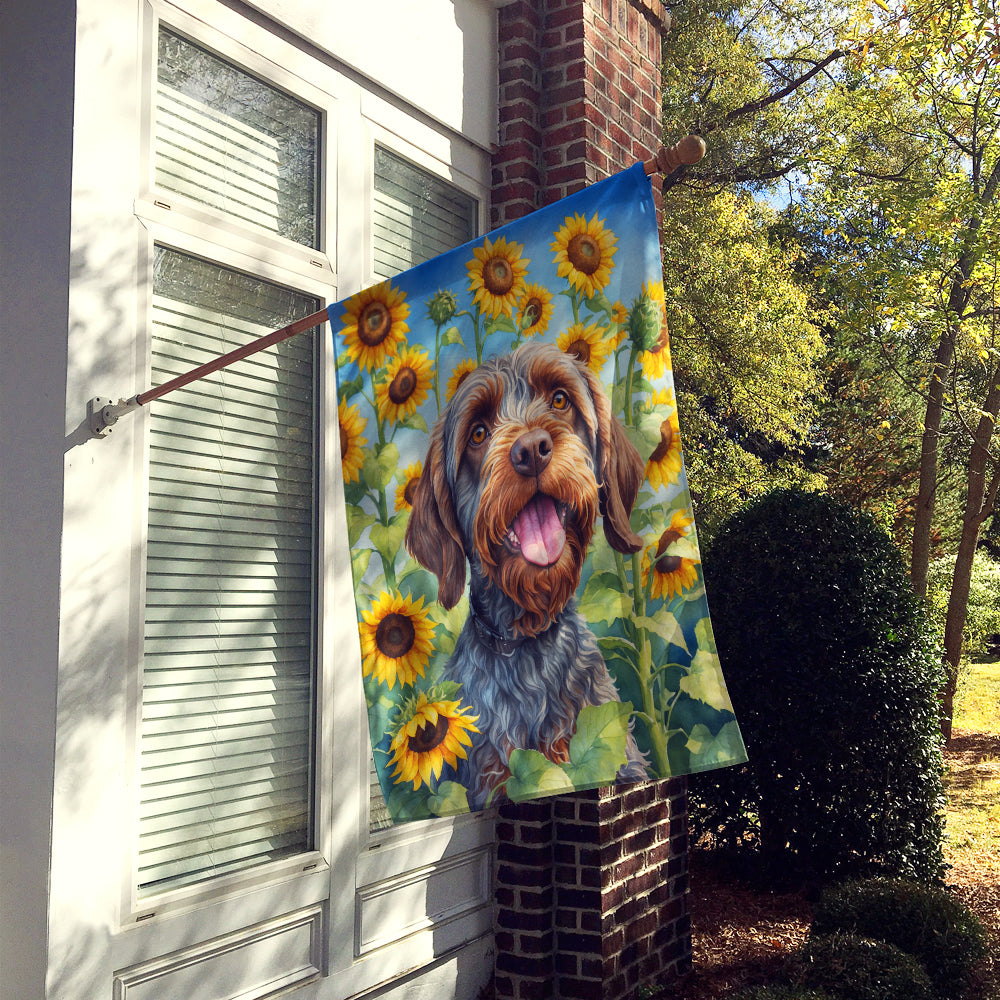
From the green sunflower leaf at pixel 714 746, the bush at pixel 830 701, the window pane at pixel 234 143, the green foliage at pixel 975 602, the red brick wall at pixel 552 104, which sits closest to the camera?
the green sunflower leaf at pixel 714 746

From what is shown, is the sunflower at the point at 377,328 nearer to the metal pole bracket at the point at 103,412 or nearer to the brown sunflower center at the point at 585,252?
the brown sunflower center at the point at 585,252

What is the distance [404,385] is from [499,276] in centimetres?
38

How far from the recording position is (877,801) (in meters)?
5.62

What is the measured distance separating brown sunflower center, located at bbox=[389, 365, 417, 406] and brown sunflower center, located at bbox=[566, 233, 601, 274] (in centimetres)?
51

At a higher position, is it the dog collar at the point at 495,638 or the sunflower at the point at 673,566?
the sunflower at the point at 673,566

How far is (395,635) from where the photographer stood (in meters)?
2.54

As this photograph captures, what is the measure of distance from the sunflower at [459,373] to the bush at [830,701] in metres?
3.72

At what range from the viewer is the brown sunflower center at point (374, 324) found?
2635 mm

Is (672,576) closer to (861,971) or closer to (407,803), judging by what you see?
(407,803)

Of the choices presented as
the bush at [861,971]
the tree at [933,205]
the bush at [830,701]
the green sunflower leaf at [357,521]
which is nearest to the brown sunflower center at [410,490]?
the green sunflower leaf at [357,521]

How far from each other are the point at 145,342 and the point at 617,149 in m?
2.71

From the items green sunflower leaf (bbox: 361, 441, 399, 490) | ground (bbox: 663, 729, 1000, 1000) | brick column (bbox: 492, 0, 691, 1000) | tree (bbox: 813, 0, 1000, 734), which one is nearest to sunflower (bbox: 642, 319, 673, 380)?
green sunflower leaf (bbox: 361, 441, 399, 490)

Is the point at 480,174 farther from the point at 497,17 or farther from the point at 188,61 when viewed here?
the point at 188,61

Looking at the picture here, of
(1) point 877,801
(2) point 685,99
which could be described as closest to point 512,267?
(1) point 877,801
